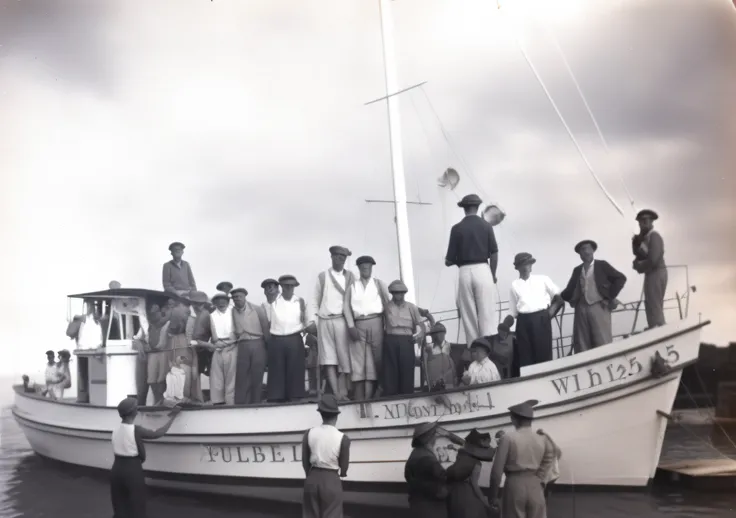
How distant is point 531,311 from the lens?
Answer: 805cm

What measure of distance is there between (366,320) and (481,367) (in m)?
1.56

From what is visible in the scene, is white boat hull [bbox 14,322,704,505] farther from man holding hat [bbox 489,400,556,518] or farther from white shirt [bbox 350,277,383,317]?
man holding hat [bbox 489,400,556,518]

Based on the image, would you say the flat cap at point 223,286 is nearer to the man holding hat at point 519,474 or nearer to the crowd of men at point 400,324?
the crowd of men at point 400,324

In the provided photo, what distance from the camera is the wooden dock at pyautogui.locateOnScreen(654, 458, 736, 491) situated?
8.77 m

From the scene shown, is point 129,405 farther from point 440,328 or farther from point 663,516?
point 663,516

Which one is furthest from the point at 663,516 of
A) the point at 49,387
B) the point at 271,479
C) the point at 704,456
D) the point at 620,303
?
the point at 49,387

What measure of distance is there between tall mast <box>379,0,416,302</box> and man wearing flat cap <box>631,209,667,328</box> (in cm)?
373

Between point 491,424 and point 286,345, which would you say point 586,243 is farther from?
point 286,345

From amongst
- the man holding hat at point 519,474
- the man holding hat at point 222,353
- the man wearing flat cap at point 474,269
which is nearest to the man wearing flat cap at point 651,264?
the man wearing flat cap at point 474,269

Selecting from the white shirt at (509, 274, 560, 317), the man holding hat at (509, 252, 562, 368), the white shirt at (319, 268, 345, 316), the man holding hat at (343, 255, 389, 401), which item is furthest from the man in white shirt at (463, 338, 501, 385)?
the white shirt at (319, 268, 345, 316)

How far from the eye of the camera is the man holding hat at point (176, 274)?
40.0ft

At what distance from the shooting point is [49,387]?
1446 cm

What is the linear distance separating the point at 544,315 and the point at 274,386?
370 centimetres

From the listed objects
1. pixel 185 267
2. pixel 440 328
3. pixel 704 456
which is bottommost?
pixel 704 456
